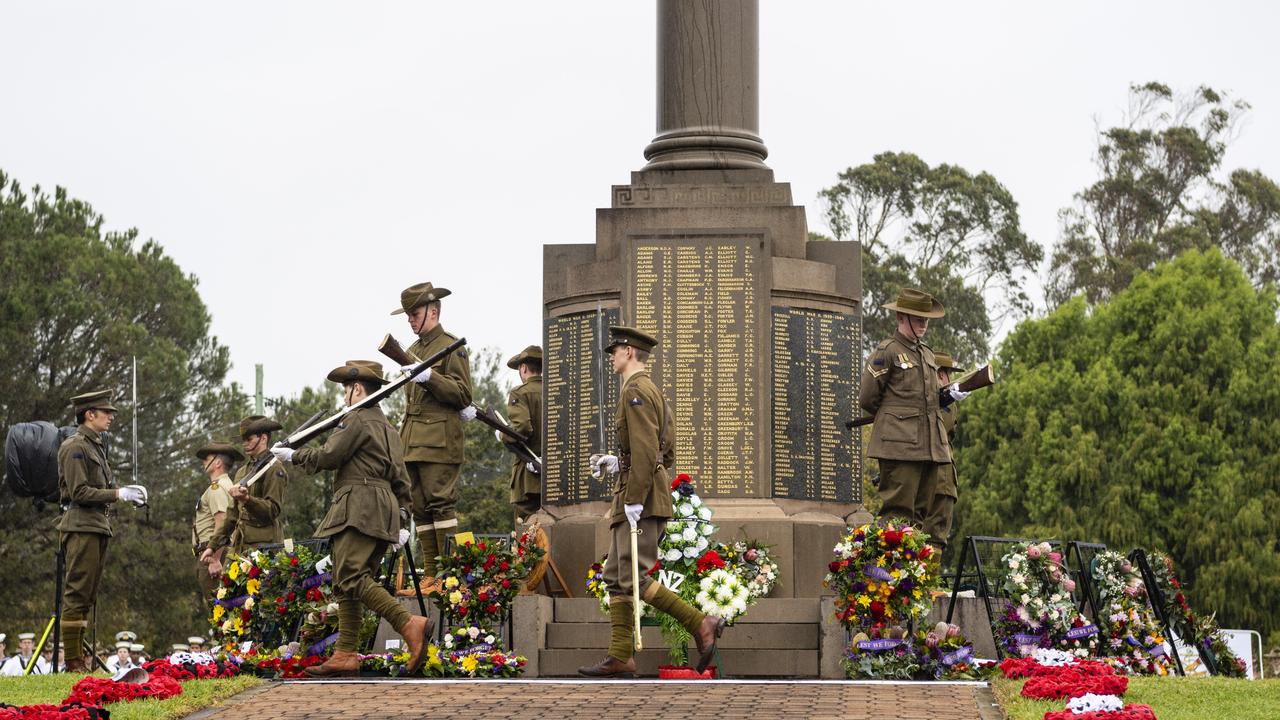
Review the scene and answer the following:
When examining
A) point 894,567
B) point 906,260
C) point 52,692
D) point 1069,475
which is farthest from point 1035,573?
point 906,260

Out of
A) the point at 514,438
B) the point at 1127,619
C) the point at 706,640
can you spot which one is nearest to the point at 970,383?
the point at 1127,619

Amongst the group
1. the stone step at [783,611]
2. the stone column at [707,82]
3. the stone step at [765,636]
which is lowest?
the stone step at [765,636]

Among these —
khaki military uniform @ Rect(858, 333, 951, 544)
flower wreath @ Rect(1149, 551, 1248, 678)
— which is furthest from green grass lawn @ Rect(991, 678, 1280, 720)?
flower wreath @ Rect(1149, 551, 1248, 678)

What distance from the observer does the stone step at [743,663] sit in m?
14.6

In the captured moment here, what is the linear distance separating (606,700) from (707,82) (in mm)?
7126

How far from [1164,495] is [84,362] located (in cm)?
2078

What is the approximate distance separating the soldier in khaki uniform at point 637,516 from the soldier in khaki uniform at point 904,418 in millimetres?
2112

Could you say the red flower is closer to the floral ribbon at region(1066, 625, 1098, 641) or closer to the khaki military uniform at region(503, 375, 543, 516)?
the floral ribbon at region(1066, 625, 1098, 641)

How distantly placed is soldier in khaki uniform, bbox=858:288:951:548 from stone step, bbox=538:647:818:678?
1300 mm

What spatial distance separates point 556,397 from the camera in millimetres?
16844

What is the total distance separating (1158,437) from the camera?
38844mm

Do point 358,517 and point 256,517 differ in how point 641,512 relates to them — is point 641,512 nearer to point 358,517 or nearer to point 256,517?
point 358,517

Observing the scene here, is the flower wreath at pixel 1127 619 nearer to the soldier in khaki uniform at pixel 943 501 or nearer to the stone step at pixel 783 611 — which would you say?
the soldier in khaki uniform at pixel 943 501

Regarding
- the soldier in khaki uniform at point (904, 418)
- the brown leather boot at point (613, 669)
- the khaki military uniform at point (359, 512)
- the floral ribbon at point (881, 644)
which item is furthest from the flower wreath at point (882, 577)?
the khaki military uniform at point (359, 512)
